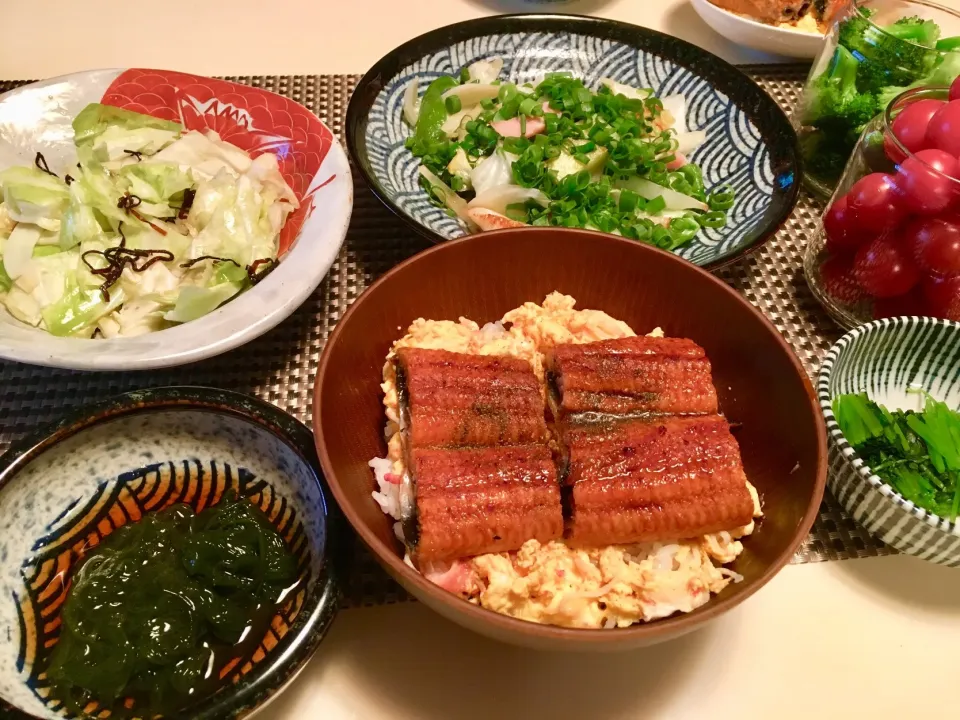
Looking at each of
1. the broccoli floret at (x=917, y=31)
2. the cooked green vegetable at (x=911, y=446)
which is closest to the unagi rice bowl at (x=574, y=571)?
the cooked green vegetable at (x=911, y=446)

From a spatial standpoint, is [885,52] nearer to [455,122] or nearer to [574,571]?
[455,122]

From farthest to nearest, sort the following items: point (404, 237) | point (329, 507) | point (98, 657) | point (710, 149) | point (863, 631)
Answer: point (710, 149) < point (404, 237) < point (863, 631) < point (329, 507) < point (98, 657)

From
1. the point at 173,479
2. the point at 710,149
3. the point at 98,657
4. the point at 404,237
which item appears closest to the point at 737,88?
the point at 710,149

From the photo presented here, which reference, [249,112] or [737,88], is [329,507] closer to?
[249,112]

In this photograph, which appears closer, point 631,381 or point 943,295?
point 631,381

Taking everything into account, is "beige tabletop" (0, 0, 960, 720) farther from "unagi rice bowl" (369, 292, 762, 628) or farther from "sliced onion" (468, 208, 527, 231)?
"sliced onion" (468, 208, 527, 231)

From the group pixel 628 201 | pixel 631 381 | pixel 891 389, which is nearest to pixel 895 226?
pixel 891 389

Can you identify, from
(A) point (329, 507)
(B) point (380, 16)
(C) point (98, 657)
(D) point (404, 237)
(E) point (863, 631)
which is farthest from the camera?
(B) point (380, 16)

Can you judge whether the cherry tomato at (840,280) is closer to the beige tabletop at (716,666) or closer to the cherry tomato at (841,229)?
the cherry tomato at (841,229)

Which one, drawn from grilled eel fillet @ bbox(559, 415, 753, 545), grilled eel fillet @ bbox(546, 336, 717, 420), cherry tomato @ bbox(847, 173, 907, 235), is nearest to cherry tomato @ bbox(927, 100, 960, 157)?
cherry tomato @ bbox(847, 173, 907, 235)
